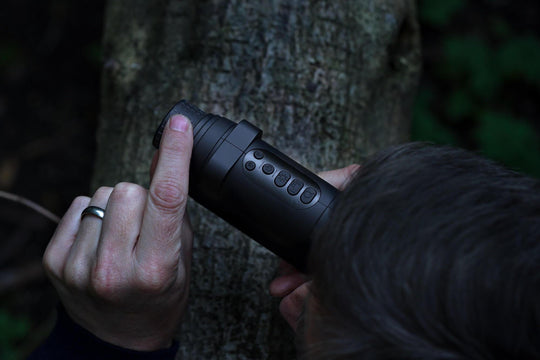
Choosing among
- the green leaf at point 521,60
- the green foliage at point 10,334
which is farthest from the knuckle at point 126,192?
the green leaf at point 521,60

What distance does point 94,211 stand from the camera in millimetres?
915

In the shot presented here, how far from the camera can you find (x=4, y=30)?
2473mm

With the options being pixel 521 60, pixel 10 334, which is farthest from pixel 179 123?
pixel 521 60

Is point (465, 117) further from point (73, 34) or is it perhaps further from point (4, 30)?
point (4, 30)

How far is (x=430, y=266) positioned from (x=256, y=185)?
33cm

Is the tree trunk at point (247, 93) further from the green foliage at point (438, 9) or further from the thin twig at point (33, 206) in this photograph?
the green foliage at point (438, 9)

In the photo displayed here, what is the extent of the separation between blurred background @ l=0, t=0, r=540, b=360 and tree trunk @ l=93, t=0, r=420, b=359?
1058 mm

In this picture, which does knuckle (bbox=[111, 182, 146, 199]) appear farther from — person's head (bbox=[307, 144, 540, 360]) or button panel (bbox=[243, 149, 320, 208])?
person's head (bbox=[307, 144, 540, 360])

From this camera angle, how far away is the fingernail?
85cm

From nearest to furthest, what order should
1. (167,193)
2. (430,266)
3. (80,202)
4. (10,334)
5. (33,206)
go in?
(430,266), (167,193), (80,202), (33,206), (10,334)

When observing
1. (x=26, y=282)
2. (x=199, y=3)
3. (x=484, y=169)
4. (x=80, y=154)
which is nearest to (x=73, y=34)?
(x=80, y=154)

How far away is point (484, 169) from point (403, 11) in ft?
2.49

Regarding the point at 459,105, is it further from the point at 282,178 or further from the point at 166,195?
the point at 166,195

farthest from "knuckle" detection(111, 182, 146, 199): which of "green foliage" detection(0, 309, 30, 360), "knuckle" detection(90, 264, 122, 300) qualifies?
"green foliage" detection(0, 309, 30, 360)
